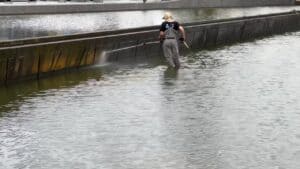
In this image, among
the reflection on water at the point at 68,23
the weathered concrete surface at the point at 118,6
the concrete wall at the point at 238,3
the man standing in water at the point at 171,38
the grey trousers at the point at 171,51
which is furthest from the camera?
the concrete wall at the point at 238,3

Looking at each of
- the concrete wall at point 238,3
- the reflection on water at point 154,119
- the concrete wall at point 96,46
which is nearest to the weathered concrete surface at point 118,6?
the concrete wall at point 238,3

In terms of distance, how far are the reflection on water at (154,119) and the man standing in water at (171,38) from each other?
49 cm

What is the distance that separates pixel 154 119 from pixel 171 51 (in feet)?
25.7

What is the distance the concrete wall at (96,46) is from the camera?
1630 cm

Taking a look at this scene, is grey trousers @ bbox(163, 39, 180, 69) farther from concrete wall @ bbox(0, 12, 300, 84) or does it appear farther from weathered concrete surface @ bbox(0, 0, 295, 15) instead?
weathered concrete surface @ bbox(0, 0, 295, 15)

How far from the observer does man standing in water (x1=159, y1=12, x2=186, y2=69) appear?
64.9 ft

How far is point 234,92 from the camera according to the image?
15.7 m

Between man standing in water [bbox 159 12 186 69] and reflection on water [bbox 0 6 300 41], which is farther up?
man standing in water [bbox 159 12 186 69]

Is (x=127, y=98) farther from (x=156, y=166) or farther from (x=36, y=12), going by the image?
(x=36, y=12)

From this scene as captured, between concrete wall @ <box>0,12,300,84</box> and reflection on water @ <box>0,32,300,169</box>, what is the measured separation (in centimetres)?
43

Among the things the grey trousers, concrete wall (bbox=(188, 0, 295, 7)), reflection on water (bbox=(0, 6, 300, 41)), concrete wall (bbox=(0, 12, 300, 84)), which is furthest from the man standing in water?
concrete wall (bbox=(188, 0, 295, 7))

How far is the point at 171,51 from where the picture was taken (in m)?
20.2

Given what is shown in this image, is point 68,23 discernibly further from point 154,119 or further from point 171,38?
point 154,119

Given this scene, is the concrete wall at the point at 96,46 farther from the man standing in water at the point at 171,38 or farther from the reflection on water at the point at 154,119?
the man standing in water at the point at 171,38
